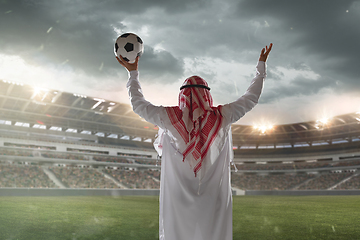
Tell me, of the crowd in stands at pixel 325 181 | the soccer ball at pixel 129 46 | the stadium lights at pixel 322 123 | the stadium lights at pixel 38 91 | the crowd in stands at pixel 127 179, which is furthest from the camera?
the stadium lights at pixel 322 123

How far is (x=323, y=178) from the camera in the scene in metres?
38.2

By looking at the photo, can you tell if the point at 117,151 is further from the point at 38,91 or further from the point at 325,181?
the point at 325,181

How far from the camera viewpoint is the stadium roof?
29.1 metres

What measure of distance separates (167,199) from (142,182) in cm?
3310

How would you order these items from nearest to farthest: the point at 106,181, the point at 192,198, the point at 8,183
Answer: the point at 192,198 → the point at 8,183 → the point at 106,181

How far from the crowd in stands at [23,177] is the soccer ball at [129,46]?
85.5 ft

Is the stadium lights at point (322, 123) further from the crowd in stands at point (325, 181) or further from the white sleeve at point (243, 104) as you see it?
the white sleeve at point (243, 104)

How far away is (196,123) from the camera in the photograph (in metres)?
2.00

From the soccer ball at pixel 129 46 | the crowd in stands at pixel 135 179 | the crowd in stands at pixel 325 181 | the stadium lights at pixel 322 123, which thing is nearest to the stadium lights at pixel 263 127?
the stadium lights at pixel 322 123

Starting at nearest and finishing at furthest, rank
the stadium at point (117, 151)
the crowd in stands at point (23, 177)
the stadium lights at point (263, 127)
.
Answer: the crowd in stands at point (23, 177) → the stadium at point (117, 151) → the stadium lights at point (263, 127)

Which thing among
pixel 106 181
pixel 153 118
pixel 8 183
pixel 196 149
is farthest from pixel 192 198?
pixel 106 181

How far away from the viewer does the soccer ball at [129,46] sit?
2543 mm

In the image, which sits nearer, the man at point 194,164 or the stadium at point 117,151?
the man at point 194,164

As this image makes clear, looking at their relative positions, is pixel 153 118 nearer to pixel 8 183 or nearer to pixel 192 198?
pixel 192 198
